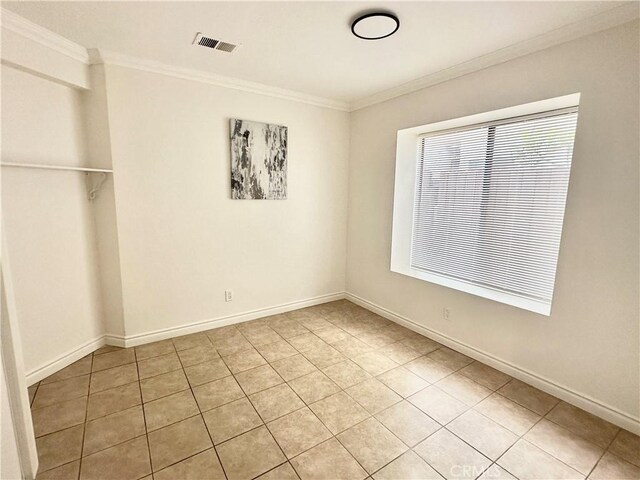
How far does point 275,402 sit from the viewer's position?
215 cm

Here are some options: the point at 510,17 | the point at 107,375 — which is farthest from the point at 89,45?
the point at 510,17

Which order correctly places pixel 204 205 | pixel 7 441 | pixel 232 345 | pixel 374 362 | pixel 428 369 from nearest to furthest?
1. pixel 7 441
2. pixel 428 369
3. pixel 374 362
4. pixel 232 345
5. pixel 204 205

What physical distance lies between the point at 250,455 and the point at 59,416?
53.1 inches

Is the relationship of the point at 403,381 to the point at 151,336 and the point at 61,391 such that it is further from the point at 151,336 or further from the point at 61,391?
the point at 61,391

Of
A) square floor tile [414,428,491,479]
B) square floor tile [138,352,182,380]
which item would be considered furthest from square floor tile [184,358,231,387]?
square floor tile [414,428,491,479]

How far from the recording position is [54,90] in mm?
2373

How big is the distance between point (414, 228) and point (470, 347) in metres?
1.36

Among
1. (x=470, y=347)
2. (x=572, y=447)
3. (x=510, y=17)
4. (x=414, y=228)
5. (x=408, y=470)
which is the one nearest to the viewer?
(x=408, y=470)

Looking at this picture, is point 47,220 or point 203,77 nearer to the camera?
point 47,220

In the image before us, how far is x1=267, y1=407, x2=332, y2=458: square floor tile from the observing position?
5.81 ft

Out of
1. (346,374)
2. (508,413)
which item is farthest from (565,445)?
(346,374)

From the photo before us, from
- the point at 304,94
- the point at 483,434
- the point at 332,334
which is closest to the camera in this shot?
A: the point at 483,434

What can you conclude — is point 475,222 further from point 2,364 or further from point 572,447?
point 2,364

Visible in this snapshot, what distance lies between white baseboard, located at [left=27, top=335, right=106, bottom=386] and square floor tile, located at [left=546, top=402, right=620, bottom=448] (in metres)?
3.71
